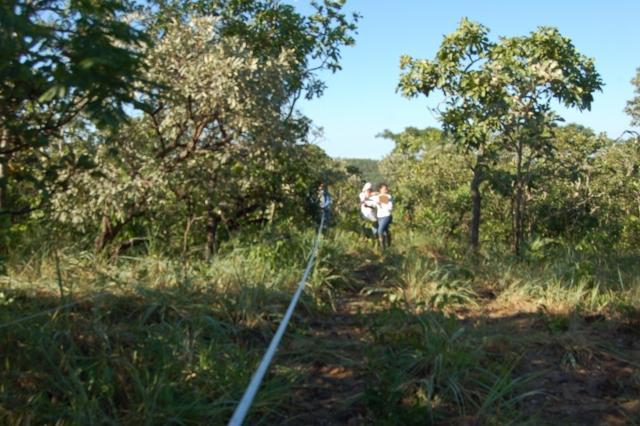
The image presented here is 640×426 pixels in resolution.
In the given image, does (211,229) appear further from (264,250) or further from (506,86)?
(506,86)

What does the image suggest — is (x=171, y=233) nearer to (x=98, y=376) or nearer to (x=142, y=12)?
(x=142, y=12)

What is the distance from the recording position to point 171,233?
838 cm

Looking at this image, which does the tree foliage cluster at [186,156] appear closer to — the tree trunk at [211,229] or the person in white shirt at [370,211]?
the tree trunk at [211,229]

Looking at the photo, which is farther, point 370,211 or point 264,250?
point 370,211

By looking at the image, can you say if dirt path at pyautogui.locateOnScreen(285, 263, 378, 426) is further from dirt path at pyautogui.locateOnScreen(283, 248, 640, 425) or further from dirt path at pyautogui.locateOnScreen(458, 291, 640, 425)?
dirt path at pyautogui.locateOnScreen(458, 291, 640, 425)

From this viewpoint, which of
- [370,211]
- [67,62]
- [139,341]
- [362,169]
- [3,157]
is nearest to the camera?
[67,62]

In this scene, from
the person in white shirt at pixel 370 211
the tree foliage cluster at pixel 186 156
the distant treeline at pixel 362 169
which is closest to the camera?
the tree foliage cluster at pixel 186 156

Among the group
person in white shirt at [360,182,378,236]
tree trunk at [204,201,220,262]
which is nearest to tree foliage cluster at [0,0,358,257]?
tree trunk at [204,201,220,262]

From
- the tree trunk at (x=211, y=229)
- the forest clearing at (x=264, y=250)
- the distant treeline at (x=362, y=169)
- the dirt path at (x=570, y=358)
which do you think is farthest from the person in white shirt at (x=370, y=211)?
the dirt path at (x=570, y=358)

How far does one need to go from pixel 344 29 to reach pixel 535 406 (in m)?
7.70

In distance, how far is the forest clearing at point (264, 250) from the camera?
3930 millimetres

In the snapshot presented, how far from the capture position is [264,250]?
780 centimetres

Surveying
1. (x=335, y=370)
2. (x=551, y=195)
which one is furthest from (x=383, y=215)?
(x=335, y=370)

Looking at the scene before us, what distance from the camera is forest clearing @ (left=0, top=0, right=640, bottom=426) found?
393cm
